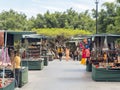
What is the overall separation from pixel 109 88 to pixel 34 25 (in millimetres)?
61716

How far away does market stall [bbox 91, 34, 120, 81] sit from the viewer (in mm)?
25766

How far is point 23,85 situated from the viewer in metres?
23.5

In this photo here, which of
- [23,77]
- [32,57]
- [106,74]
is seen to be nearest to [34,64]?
[32,57]

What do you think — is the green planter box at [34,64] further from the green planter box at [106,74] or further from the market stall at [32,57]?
the green planter box at [106,74]

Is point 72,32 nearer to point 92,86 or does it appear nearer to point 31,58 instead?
point 31,58

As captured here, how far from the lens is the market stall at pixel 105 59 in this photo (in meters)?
25.8

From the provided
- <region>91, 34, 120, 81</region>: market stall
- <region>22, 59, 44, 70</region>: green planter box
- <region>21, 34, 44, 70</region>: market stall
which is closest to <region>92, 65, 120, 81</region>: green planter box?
<region>91, 34, 120, 81</region>: market stall

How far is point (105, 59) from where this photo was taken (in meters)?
30.1

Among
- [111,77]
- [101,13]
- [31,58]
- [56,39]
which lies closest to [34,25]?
[56,39]

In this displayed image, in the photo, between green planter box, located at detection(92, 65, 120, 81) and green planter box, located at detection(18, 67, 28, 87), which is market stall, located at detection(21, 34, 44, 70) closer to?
green planter box, located at detection(92, 65, 120, 81)

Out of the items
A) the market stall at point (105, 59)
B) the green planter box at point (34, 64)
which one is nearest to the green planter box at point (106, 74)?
the market stall at point (105, 59)

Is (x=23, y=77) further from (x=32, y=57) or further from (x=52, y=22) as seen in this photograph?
(x=52, y=22)

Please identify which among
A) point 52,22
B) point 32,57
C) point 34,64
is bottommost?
point 34,64

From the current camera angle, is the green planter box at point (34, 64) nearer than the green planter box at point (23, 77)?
No
